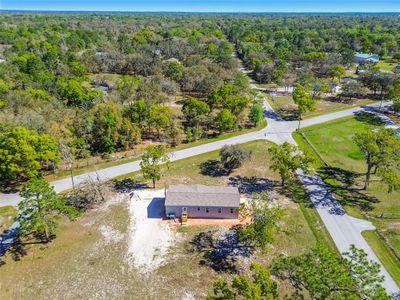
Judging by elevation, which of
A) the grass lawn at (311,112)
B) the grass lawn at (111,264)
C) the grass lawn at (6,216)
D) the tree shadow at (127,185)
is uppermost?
the grass lawn at (311,112)

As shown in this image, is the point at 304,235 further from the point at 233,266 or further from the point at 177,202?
the point at 177,202

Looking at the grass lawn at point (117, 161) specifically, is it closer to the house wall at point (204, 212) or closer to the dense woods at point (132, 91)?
the dense woods at point (132, 91)

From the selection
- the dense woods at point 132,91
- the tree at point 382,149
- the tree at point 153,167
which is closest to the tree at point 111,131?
the dense woods at point 132,91

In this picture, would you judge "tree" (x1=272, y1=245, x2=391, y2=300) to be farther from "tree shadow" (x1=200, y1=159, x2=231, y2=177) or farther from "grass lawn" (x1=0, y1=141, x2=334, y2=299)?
"tree shadow" (x1=200, y1=159, x2=231, y2=177)

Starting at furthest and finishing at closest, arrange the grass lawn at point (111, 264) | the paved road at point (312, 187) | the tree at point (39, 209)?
1. the paved road at point (312, 187)
2. the tree at point (39, 209)
3. the grass lawn at point (111, 264)

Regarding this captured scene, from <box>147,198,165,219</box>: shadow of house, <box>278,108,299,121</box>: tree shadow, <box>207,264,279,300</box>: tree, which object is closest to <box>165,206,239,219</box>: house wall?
<box>147,198,165,219</box>: shadow of house

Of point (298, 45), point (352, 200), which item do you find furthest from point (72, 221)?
point (298, 45)

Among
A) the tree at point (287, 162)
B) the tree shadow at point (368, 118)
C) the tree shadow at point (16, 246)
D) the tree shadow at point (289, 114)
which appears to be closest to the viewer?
the tree shadow at point (16, 246)
